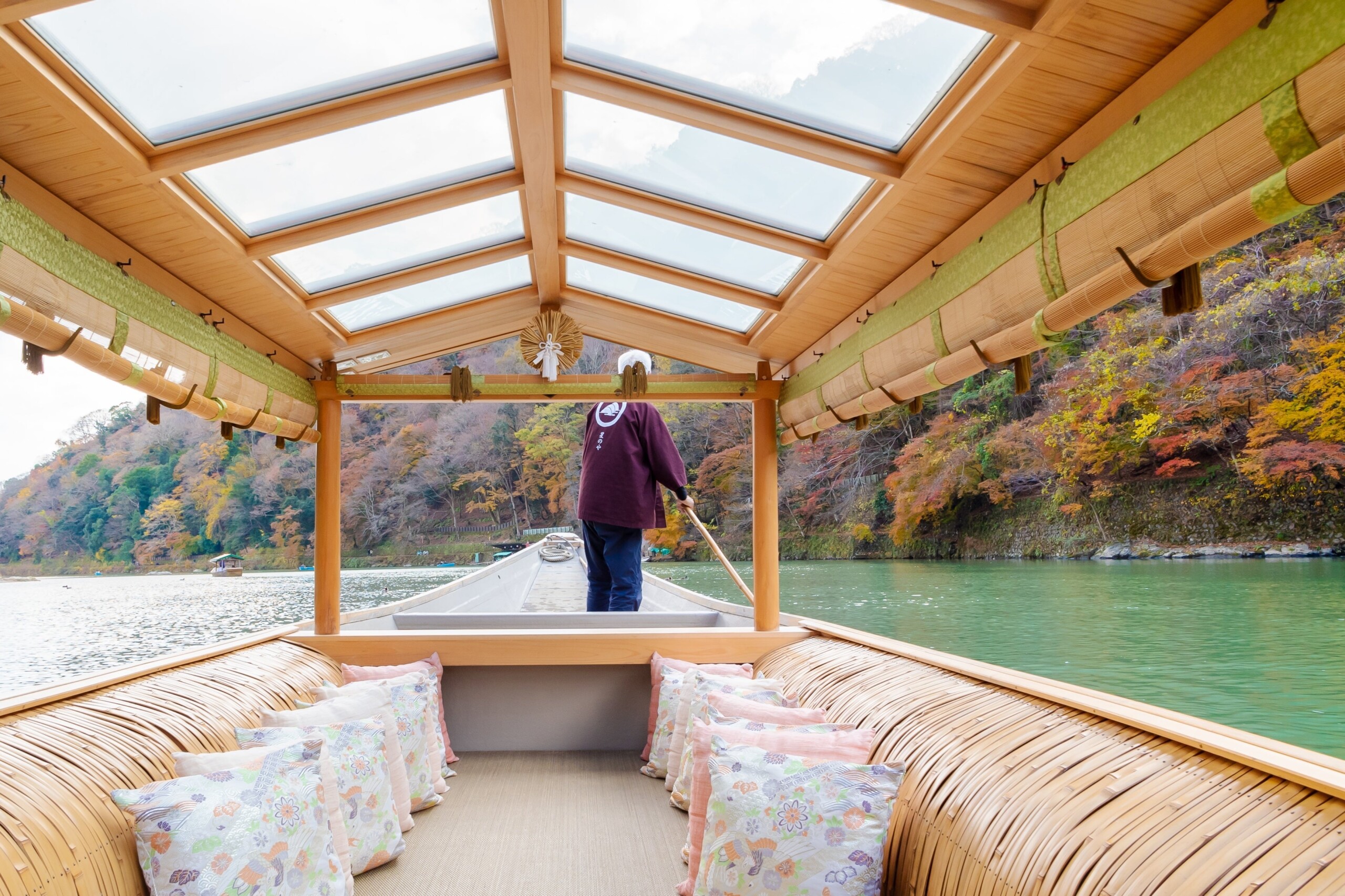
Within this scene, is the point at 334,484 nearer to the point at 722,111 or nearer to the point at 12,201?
the point at 12,201

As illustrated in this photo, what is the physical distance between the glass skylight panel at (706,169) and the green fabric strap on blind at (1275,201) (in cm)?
107

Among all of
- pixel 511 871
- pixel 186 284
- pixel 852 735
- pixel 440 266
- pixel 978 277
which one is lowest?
pixel 511 871

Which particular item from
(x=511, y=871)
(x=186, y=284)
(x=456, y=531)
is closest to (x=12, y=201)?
(x=186, y=284)

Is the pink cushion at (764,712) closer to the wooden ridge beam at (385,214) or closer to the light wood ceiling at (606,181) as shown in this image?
the light wood ceiling at (606,181)

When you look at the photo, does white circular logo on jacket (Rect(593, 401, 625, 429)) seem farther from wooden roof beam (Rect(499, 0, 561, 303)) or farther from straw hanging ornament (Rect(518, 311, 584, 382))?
wooden roof beam (Rect(499, 0, 561, 303))

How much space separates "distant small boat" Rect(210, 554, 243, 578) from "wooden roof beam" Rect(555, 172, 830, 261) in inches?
571

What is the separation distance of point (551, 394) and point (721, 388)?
706mm

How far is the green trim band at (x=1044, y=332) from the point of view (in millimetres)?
1488

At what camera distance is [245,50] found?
1553 mm

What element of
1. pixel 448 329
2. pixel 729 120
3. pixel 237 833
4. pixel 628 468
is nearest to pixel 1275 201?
pixel 729 120

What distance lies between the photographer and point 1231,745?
1.16m

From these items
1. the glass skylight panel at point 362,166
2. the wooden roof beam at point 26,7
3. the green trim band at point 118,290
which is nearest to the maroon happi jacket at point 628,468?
the green trim band at point 118,290

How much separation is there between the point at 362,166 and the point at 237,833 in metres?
1.60

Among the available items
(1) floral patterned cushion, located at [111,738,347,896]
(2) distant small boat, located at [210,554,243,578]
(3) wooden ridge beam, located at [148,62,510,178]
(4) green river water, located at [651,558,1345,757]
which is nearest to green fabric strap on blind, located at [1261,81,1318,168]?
(3) wooden ridge beam, located at [148,62,510,178]
